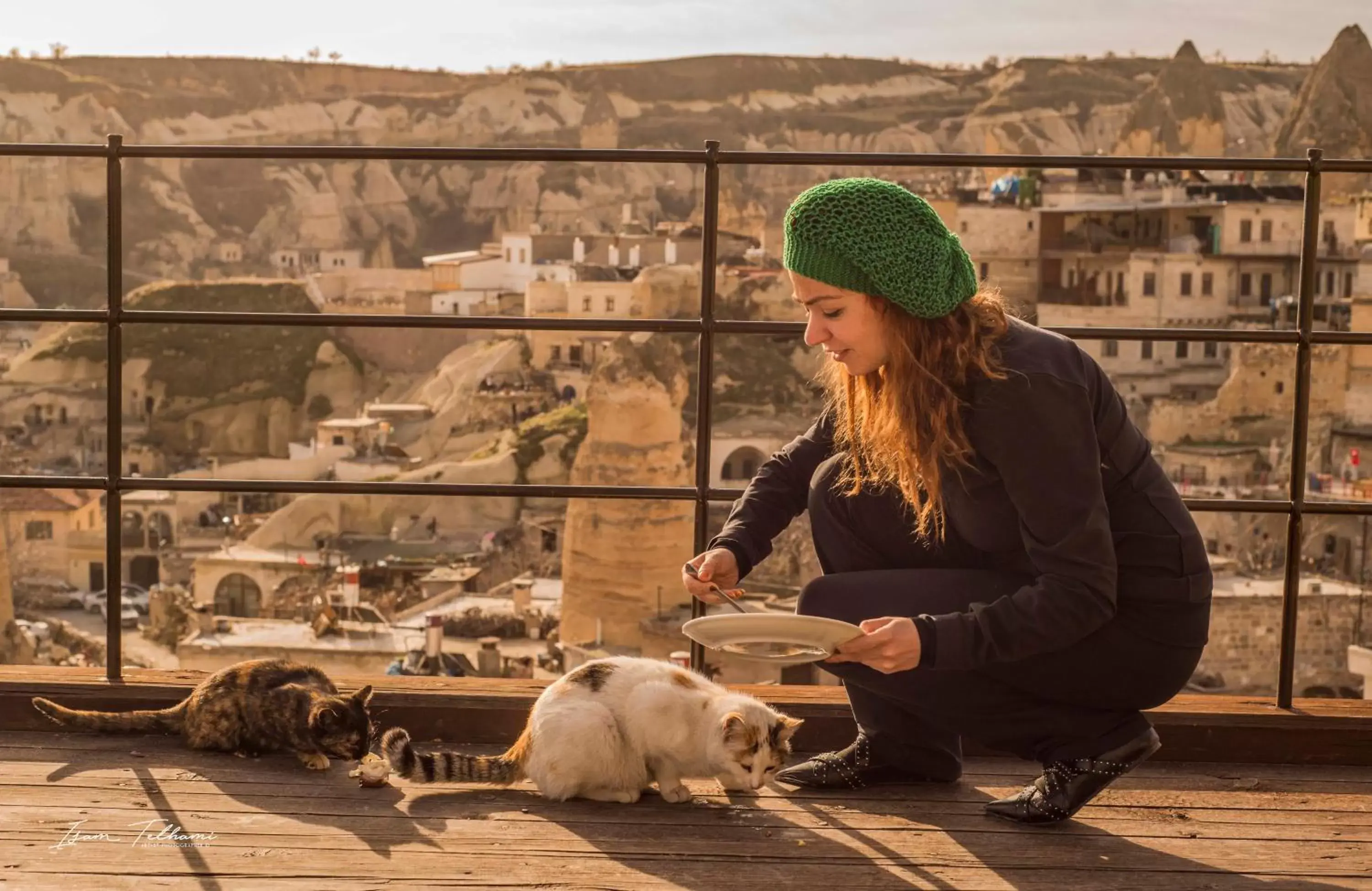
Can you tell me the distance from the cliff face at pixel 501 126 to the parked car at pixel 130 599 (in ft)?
66.8

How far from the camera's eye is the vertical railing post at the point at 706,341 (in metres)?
2.57

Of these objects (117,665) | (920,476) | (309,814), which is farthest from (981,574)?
(117,665)

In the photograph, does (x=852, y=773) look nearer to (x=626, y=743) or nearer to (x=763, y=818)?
(x=763, y=818)

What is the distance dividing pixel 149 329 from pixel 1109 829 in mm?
56739

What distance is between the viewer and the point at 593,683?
2229 millimetres

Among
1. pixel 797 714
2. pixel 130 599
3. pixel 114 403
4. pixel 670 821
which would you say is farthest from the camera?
pixel 130 599

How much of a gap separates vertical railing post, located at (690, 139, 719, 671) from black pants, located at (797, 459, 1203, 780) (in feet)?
1.38

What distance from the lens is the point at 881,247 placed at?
187 centimetres

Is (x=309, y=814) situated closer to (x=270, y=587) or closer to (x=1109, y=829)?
(x=1109, y=829)

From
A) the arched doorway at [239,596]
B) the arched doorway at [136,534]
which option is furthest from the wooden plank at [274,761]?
the arched doorway at [136,534]

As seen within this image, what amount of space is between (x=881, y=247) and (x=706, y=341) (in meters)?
0.80

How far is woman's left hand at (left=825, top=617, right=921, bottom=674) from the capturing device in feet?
6.04

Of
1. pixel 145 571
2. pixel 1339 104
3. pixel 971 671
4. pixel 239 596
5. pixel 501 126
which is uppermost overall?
pixel 1339 104

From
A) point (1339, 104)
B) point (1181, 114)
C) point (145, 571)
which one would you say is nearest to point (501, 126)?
point (1181, 114)
